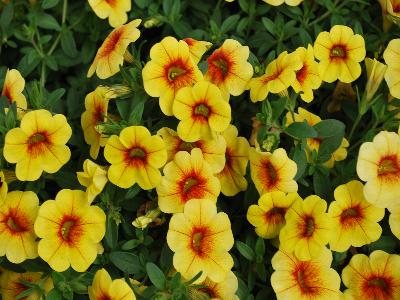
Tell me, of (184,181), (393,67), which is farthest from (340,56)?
(184,181)

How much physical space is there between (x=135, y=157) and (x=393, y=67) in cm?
80

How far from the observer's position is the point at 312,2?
7.05 ft

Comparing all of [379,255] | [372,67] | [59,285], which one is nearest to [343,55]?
[372,67]

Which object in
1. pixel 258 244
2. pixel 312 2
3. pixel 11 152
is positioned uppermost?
pixel 312 2

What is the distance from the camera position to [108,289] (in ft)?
4.87

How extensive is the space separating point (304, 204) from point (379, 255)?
264mm

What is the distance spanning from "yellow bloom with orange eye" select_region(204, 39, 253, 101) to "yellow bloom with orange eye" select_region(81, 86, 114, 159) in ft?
0.97

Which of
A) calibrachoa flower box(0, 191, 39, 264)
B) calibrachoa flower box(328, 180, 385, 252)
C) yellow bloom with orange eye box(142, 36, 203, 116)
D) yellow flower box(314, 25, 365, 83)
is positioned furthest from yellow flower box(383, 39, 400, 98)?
calibrachoa flower box(0, 191, 39, 264)

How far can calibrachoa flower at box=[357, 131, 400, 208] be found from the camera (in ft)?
5.14

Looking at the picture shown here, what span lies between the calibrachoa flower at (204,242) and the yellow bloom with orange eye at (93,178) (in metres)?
0.21

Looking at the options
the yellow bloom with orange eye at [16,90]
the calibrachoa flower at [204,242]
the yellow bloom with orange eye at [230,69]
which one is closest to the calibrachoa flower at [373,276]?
the calibrachoa flower at [204,242]

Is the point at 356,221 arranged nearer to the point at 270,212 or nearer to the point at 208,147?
the point at 270,212

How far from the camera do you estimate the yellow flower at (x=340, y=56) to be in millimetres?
1797

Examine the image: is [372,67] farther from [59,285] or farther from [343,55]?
[59,285]
